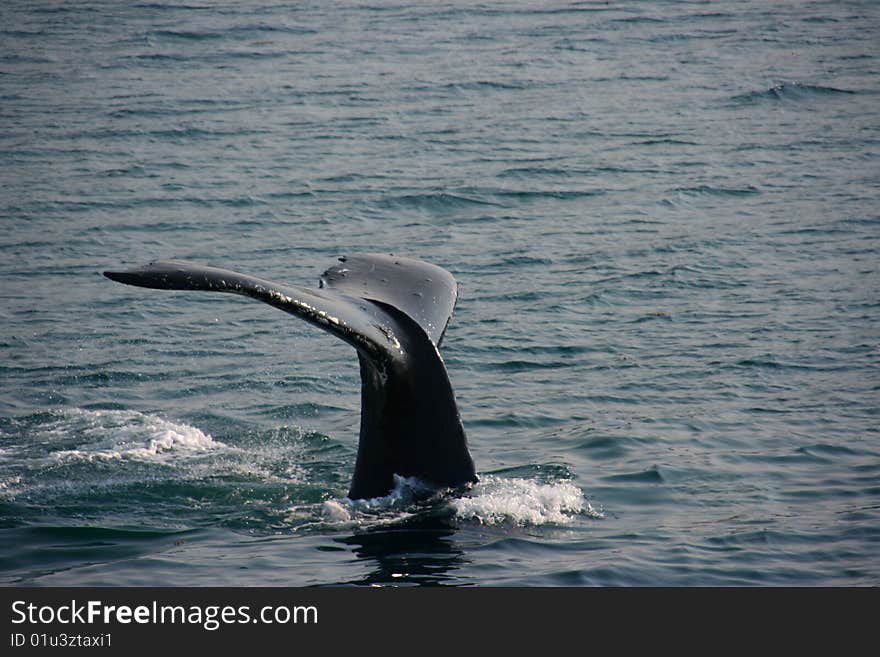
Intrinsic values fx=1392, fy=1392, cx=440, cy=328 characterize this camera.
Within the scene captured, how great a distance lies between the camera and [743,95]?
24.6 metres

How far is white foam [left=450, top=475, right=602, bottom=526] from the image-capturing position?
776 cm

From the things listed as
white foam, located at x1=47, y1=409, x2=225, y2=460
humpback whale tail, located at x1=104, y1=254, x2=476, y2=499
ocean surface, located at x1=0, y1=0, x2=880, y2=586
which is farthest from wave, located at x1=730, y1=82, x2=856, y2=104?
humpback whale tail, located at x1=104, y1=254, x2=476, y2=499

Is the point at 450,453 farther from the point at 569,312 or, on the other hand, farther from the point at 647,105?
the point at 647,105

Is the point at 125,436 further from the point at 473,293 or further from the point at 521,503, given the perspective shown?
the point at 473,293

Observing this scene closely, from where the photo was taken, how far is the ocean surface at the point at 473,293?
785 centimetres

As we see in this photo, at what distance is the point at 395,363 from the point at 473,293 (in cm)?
776

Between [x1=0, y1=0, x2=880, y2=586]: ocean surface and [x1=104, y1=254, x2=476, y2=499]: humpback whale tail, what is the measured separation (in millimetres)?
192

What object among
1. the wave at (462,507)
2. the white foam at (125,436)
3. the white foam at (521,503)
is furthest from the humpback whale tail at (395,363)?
the white foam at (125,436)

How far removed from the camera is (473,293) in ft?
48.5

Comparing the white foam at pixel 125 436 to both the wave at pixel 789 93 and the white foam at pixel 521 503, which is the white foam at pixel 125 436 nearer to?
the white foam at pixel 521 503

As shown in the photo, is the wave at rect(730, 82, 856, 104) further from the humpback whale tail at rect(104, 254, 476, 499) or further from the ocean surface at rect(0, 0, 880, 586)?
the humpback whale tail at rect(104, 254, 476, 499)

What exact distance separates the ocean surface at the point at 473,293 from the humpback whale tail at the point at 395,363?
7.6 inches

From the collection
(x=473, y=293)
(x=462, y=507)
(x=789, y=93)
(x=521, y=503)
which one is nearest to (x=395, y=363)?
(x=462, y=507)

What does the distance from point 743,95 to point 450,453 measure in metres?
18.6
